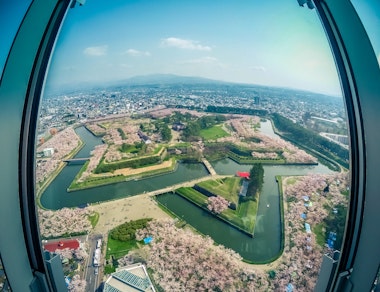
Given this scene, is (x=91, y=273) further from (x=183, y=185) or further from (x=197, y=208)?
(x=183, y=185)

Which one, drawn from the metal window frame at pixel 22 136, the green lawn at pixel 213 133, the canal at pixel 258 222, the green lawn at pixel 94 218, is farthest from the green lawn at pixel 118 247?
the green lawn at pixel 213 133

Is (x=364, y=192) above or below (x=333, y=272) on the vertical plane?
above

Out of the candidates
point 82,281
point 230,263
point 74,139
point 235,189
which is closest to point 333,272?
point 230,263

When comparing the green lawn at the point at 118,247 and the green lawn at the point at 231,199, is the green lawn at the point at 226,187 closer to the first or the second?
the green lawn at the point at 231,199

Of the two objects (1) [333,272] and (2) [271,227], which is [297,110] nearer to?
(2) [271,227]

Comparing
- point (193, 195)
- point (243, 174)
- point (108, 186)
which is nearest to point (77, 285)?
point (193, 195)

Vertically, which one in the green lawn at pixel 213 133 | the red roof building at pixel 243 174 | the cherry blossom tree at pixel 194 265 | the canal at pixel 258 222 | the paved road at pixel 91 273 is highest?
the green lawn at pixel 213 133
